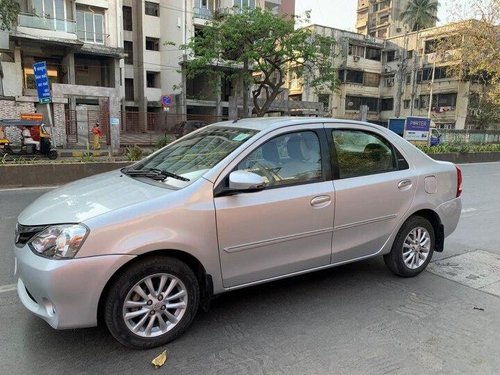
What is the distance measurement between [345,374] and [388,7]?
8720cm

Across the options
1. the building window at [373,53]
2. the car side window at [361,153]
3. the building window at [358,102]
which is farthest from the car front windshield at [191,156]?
the building window at [373,53]

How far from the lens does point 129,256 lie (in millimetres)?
2867

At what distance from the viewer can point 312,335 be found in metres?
3.31

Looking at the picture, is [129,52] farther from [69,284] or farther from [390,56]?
[69,284]

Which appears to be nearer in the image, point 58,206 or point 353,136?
point 58,206

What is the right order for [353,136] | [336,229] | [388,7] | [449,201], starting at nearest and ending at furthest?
[336,229] < [353,136] < [449,201] < [388,7]

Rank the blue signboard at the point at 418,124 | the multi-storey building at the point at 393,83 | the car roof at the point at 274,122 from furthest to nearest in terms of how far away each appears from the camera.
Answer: the multi-storey building at the point at 393,83 → the blue signboard at the point at 418,124 → the car roof at the point at 274,122

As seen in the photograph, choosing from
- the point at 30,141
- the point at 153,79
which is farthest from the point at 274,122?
the point at 153,79

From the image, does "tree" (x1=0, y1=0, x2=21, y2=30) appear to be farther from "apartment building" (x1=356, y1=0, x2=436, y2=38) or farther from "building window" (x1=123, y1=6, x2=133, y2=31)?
"apartment building" (x1=356, y1=0, x2=436, y2=38)

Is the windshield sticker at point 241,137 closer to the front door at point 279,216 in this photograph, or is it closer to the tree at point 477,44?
the front door at point 279,216

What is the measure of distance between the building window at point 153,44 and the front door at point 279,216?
35.8m

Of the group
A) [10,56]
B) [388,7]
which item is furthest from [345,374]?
[388,7]

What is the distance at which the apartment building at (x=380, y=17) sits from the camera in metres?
77.0

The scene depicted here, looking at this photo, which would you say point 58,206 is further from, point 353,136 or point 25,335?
point 353,136
